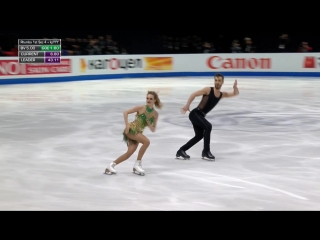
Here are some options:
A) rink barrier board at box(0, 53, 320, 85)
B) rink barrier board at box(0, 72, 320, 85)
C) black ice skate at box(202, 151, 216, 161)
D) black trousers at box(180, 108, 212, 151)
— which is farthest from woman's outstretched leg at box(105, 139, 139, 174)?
rink barrier board at box(0, 53, 320, 85)

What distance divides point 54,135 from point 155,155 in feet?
8.41

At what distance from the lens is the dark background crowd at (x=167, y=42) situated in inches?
970

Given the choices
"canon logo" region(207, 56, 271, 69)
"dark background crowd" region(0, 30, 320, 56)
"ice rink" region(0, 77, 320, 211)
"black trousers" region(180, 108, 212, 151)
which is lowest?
"ice rink" region(0, 77, 320, 211)

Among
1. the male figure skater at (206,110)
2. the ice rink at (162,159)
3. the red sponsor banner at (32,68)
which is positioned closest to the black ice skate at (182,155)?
the male figure skater at (206,110)

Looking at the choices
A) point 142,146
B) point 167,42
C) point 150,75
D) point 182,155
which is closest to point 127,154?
point 142,146

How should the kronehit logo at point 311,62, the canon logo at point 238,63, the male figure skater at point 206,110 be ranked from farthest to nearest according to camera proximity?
the canon logo at point 238,63 < the kronehit logo at point 311,62 < the male figure skater at point 206,110

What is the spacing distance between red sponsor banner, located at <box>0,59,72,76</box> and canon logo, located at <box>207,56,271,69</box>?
732 centimetres

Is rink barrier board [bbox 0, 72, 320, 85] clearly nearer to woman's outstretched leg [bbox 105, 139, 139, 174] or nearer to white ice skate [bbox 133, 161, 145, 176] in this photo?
woman's outstretched leg [bbox 105, 139, 139, 174]

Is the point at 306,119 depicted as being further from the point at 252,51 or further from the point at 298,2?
the point at 298,2

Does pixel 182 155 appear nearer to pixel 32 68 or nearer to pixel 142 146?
pixel 142 146

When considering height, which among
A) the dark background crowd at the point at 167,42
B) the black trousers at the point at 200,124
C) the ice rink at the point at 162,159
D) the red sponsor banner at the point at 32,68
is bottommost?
the ice rink at the point at 162,159

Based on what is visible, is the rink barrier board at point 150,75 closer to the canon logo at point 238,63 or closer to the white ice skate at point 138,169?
the canon logo at point 238,63

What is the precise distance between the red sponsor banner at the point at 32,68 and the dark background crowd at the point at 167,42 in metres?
1.00

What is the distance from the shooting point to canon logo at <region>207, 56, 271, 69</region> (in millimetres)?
25822
